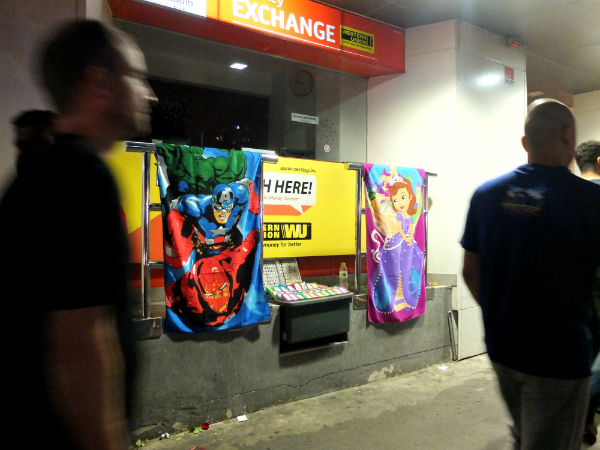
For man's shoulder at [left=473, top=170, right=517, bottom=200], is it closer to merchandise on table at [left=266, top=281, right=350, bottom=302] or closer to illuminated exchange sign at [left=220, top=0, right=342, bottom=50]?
merchandise on table at [left=266, top=281, right=350, bottom=302]

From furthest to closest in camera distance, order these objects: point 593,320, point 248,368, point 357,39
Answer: point 357,39 → point 248,368 → point 593,320

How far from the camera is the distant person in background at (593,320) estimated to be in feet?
9.37

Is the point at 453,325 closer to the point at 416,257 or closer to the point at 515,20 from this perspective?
the point at 416,257

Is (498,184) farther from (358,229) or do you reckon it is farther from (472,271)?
(358,229)

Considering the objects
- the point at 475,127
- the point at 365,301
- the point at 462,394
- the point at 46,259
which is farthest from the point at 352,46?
the point at 46,259

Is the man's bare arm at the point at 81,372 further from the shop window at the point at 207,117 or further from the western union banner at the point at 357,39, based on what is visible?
the western union banner at the point at 357,39

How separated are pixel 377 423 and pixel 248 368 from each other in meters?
1.16

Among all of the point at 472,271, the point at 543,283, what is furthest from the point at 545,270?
the point at 472,271

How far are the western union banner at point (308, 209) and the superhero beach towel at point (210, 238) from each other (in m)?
0.60

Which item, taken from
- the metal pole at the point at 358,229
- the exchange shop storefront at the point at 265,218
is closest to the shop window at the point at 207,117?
the exchange shop storefront at the point at 265,218

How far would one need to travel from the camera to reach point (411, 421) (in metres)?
3.70

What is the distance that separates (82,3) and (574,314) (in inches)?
146

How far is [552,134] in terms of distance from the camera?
70.1 inches

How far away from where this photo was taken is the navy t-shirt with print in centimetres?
164
